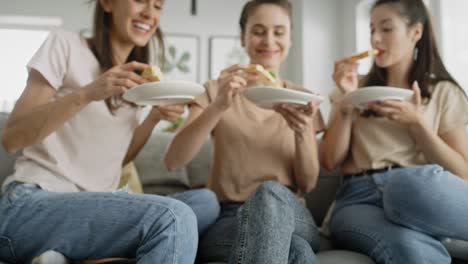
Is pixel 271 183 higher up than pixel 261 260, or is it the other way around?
pixel 271 183

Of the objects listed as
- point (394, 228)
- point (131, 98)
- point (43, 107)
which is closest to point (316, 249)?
point (394, 228)

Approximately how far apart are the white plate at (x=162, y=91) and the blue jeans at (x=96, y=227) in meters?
0.25

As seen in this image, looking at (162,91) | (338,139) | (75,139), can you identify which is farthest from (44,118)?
(338,139)

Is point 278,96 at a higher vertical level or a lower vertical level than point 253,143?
higher

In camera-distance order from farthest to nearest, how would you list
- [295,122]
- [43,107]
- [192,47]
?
[192,47]
[295,122]
[43,107]

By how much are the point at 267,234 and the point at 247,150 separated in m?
0.55

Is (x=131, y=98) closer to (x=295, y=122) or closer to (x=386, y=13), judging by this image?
(x=295, y=122)

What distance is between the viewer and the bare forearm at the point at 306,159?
1.43 m

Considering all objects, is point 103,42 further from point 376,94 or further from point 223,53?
point 223,53

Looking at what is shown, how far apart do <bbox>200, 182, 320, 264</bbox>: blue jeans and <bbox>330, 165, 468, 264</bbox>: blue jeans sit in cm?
15

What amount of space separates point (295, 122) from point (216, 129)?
0.31 metres

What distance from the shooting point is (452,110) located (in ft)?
4.91

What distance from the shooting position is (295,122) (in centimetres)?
138

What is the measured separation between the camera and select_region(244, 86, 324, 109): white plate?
3.94 ft
